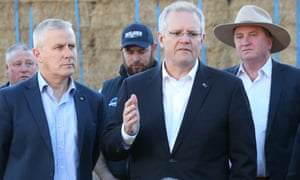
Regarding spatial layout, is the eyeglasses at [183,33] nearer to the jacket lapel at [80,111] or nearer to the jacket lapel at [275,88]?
the jacket lapel at [80,111]

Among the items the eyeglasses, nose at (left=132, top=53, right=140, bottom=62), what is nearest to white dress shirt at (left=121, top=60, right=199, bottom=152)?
the eyeglasses

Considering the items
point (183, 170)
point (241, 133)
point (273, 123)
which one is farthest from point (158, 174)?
point (273, 123)

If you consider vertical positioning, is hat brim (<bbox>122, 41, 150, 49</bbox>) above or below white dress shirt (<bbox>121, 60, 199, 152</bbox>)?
above

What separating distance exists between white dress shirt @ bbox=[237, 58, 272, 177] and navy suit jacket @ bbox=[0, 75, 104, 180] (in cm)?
124

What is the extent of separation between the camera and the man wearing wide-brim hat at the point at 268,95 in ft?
17.8

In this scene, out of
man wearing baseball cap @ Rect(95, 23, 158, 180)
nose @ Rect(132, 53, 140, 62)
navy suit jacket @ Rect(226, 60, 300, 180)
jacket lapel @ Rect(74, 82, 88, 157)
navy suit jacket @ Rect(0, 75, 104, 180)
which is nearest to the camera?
navy suit jacket @ Rect(0, 75, 104, 180)

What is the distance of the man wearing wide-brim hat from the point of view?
543 centimetres

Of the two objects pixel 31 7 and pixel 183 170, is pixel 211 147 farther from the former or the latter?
pixel 31 7

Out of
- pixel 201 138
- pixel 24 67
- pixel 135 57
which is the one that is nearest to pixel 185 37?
pixel 201 138

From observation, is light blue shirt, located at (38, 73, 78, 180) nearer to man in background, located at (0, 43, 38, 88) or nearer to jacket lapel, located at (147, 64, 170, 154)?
jacket lapel, located at (147, 64, 170, 154)

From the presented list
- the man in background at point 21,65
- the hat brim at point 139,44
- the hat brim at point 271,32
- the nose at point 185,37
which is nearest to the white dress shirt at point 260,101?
the hat brim at point 271,32

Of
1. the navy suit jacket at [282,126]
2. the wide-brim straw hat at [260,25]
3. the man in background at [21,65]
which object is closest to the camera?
the navy suit jacket at [282,126]

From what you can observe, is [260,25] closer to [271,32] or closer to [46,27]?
[271,32]

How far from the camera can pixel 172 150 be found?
4.61m
